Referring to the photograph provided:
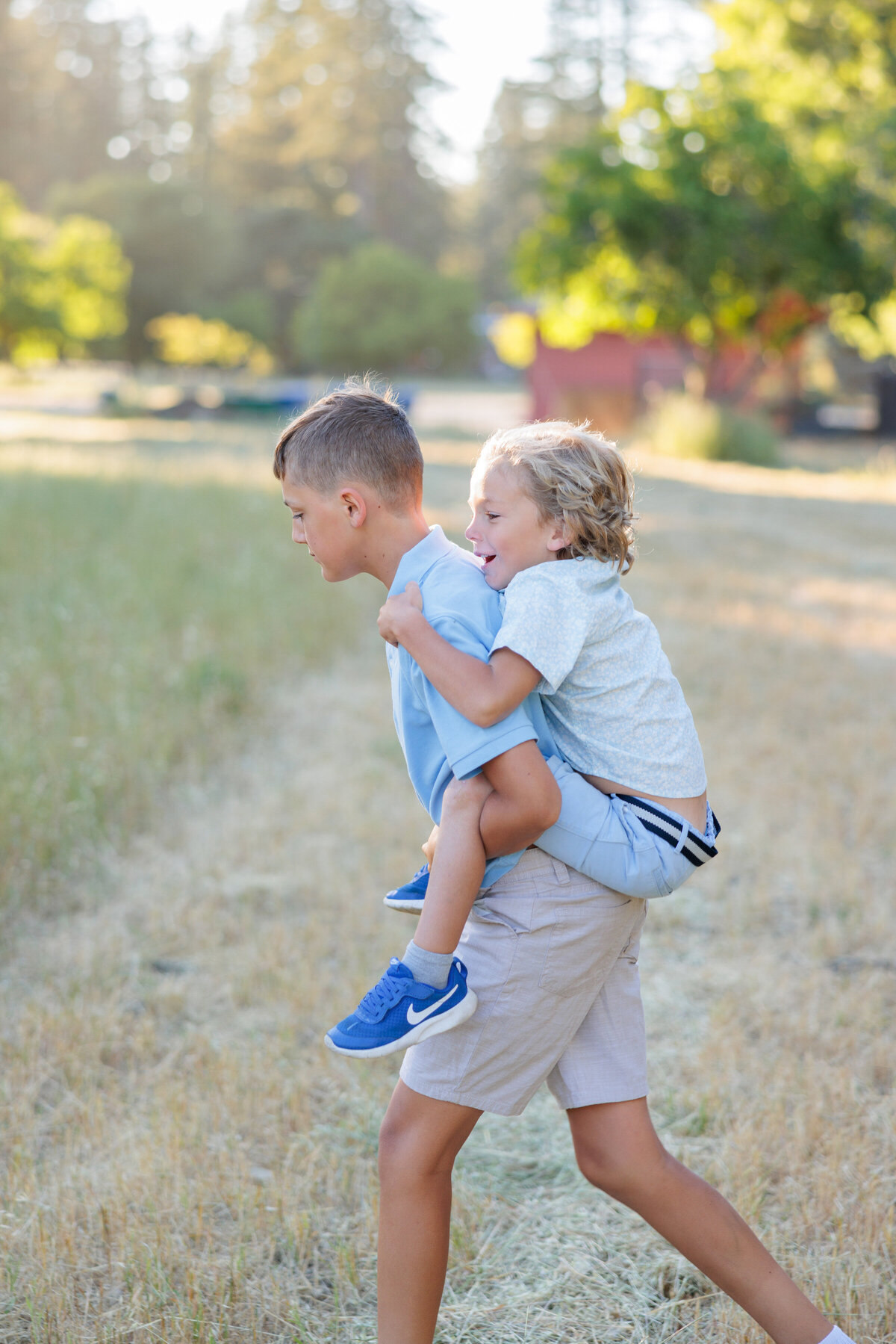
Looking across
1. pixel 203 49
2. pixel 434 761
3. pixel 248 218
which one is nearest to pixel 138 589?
pixel 434 761

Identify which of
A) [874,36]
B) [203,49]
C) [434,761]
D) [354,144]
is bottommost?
[434,761]

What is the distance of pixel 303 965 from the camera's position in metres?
3.95

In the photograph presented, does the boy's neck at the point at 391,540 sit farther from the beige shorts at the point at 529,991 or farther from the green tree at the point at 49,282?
the green tree at the point at 49,282

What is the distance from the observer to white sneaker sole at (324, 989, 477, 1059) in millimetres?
1925

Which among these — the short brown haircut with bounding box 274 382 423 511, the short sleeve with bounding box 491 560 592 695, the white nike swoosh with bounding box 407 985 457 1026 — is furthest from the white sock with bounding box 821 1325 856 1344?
the short brown haircut with bounding box 274 382 423 511


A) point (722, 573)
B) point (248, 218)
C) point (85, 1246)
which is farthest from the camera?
point (248, 218)

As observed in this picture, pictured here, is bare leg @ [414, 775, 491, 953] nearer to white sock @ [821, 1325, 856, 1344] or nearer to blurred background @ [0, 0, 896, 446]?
white sock @ [821, 1325, 856, 1344]

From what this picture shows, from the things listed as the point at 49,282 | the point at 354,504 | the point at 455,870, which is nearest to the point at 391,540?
the point at 354,504

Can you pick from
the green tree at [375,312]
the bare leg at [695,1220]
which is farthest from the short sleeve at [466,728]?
the green tree at [375,312]

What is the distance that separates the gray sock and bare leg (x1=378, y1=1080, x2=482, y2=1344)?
221 mm

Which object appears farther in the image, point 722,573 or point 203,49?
point 203,49

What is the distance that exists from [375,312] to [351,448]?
A: 54577 mm

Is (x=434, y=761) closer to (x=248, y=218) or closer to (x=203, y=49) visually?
(x=248, y=218)

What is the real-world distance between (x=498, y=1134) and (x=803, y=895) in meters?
1.80
